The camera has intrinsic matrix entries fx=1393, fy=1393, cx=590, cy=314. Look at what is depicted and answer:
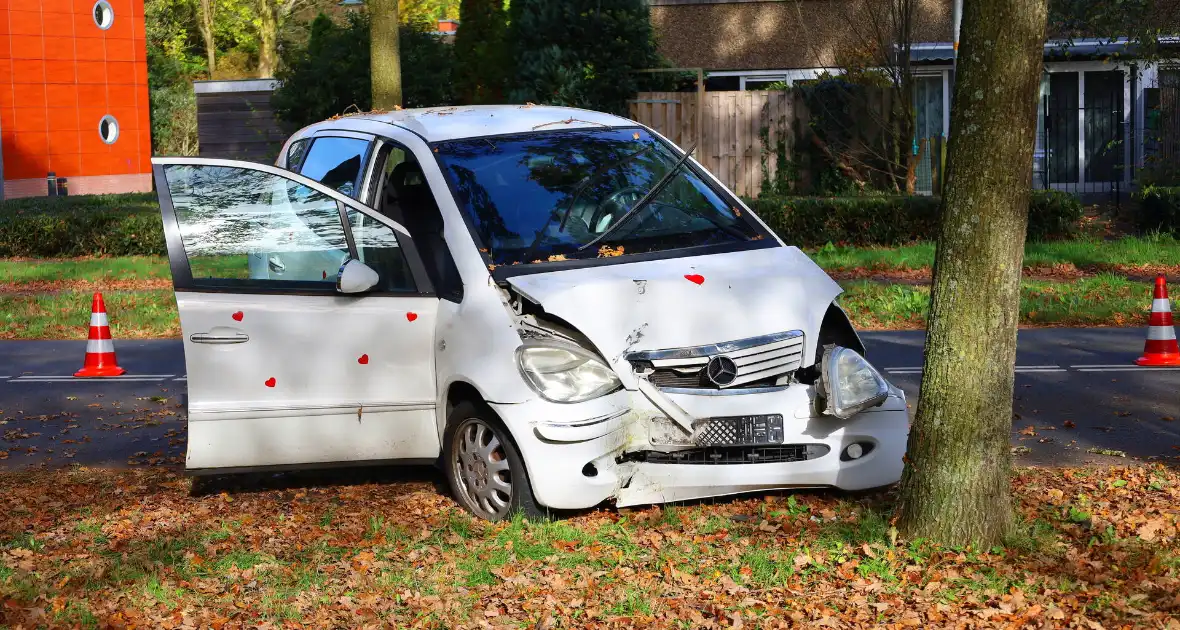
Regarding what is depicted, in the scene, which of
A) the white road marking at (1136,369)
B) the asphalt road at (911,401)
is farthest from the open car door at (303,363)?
the white road marking at (1136,369)

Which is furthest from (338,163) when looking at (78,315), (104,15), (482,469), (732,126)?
(104,15)

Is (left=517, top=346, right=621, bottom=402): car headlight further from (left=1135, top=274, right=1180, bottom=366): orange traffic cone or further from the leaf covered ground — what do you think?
(left=1135, top=274, right=1180, bottom=366): orange traffic cone

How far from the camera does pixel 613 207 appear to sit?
7324mm

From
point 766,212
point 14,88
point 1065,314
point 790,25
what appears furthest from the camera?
point 14,88

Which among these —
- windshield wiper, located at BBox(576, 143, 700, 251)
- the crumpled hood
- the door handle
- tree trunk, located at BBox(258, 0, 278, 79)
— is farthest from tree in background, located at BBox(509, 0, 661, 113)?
tree trunk, located at BBox(258, 0, 278, 79)

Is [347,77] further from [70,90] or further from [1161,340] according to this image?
[70,90]

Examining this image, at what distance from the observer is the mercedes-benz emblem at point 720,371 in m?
6.21

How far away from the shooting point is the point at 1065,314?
43.2 ft

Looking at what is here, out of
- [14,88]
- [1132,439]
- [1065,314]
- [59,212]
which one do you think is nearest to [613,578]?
[1132,439]

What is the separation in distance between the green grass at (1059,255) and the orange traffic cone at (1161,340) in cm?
547

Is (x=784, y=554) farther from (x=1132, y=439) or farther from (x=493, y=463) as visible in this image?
(x=1132, y=439)

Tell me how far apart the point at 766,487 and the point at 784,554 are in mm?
620

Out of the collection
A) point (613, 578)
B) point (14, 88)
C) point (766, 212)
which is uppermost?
point (14, 88)

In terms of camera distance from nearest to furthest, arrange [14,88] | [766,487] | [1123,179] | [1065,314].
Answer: [766,487]
[1065,314]
[1123,179]
[14,88]
